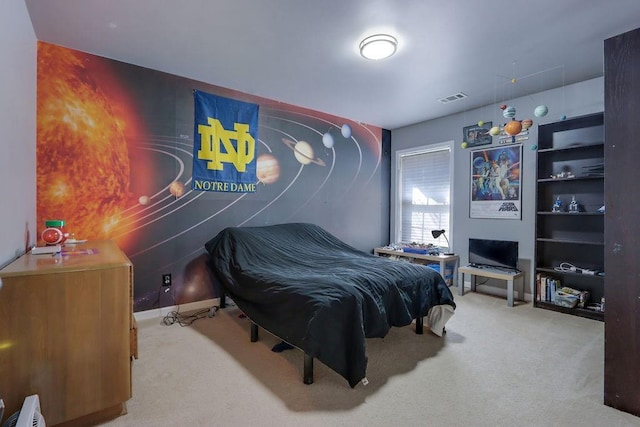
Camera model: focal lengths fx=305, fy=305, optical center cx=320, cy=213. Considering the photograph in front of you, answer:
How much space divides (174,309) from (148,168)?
1.49 metres

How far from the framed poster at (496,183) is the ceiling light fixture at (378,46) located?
228 centimetres

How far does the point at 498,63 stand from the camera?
9.58 ft

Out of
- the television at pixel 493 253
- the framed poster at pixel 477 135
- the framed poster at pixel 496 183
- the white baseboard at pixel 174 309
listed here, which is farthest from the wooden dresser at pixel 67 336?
the framed poster at pixel 477 135

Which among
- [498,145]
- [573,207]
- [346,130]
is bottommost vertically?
[573,207]

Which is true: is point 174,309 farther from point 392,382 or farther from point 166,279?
point 392,382

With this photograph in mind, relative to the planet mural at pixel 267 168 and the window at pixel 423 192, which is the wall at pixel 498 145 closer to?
the window at pixel 423 192

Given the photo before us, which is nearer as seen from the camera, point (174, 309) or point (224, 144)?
point (174, 309)

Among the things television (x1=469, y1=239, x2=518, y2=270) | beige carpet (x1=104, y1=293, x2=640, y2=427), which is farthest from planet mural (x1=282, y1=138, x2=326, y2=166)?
television (x1=469, y1=239, x2=518, y2=270)

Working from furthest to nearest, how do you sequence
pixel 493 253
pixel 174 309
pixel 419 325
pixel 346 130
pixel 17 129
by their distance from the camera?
pixel 346 130
pixel 493 253
pixel 174 309
pixel 419 325
pixel 17 129

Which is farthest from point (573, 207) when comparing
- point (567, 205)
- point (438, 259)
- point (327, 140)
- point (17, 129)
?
point (17, 129)

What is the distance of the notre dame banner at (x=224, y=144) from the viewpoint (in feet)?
11.1

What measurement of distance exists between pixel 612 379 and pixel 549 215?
237 centimetres

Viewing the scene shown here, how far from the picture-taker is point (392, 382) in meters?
1.98

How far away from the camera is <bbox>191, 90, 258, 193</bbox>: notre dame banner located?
3.37 meters
